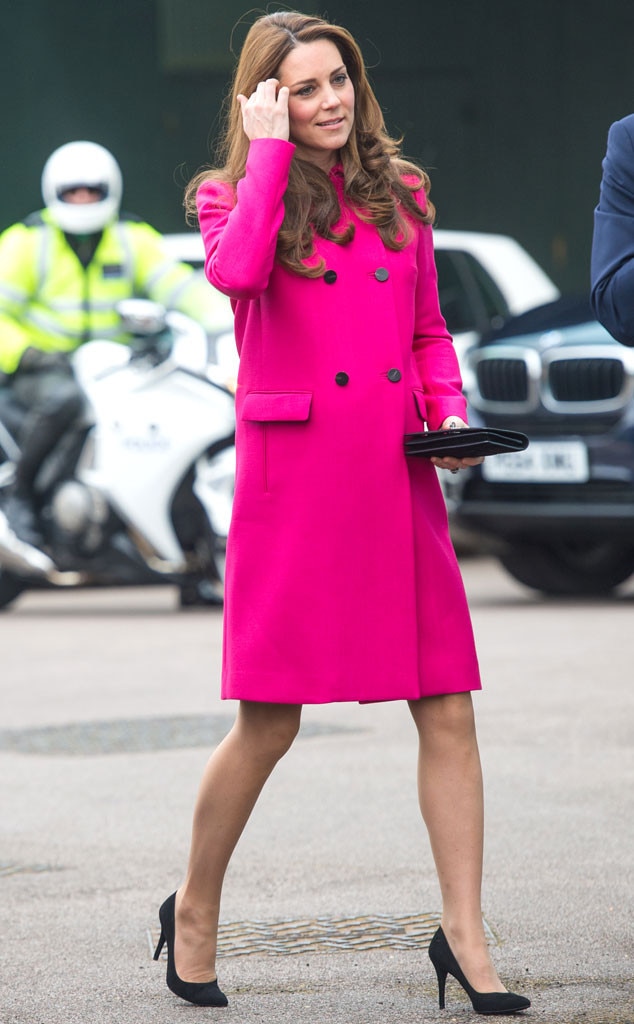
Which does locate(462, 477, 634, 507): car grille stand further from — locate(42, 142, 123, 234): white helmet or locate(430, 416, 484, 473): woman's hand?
locate(430, 416, 484, 473): woman's hand

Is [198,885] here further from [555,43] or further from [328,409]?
[555,43]

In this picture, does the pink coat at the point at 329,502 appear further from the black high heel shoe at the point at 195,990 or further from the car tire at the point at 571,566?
the car tire at the point at 571,566

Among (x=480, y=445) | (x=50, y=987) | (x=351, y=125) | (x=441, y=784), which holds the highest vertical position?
(x=351, y=125)

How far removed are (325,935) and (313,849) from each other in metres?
0.84

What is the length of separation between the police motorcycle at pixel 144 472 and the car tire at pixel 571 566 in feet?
5.55

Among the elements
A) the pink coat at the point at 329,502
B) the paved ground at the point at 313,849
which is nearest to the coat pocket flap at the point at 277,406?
the pink coat at the point at 329,502

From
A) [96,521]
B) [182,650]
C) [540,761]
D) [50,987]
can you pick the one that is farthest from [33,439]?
[50,987]

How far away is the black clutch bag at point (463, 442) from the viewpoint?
3604mm

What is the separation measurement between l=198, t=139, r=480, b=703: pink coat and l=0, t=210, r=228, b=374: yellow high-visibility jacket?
23.7 feet

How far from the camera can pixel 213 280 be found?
364cm

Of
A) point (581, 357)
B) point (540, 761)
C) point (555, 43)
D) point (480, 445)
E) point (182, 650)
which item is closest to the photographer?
point (480, 445)

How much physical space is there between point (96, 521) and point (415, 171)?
7274 millimetres

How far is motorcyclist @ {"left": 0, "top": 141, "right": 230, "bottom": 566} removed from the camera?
35.8 feet

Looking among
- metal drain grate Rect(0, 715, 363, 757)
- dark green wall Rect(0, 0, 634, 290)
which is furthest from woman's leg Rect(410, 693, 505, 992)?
dark green wall Rect(0, 0, 634, 290)
